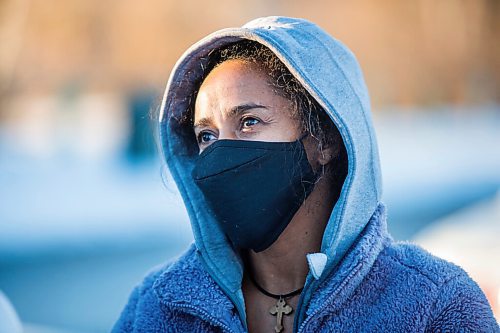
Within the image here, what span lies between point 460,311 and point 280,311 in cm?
52

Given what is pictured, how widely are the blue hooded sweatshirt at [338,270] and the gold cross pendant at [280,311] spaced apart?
108 millimetres

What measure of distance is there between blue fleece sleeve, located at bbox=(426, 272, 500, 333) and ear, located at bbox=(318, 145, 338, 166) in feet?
1.60

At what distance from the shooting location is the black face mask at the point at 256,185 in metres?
2.11

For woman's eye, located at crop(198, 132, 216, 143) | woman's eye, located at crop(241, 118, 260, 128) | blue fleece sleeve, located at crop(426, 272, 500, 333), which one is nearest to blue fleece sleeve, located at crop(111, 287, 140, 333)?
woman's eye, located at crop(198, 132, 216, 143)

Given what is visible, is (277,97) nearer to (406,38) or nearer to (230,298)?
(230,298)

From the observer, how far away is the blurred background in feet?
23.1

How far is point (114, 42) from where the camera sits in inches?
611

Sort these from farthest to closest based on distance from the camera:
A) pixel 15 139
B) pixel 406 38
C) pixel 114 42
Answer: pixel 406 38
pixel 114 42
pixel 15 139

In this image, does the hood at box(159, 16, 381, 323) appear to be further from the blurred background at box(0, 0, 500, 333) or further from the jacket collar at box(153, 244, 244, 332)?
the blurred background at box(0, 0, 500, 333)

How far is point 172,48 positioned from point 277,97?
557 inches

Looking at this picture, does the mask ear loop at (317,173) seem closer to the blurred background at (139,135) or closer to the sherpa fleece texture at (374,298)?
the sherpa fleece texture at (374,298)

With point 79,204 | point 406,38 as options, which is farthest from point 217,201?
point 406,38

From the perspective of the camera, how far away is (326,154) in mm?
2205

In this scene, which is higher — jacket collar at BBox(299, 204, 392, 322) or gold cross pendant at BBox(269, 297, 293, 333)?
jacket collar at BBox(299, 204, 392, 322)
